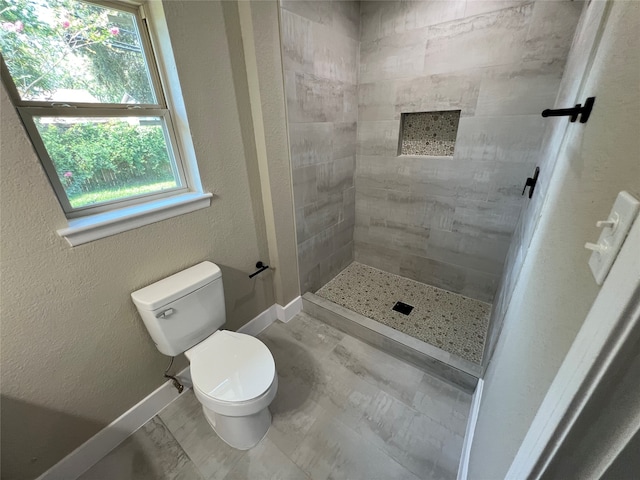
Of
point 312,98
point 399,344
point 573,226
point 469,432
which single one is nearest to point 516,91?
point 312,98

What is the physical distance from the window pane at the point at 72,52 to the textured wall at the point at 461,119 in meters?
1.56

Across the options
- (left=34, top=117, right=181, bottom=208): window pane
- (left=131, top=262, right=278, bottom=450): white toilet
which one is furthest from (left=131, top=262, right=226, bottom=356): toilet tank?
(left=34, top=117, right=181, bottom=208): window pane

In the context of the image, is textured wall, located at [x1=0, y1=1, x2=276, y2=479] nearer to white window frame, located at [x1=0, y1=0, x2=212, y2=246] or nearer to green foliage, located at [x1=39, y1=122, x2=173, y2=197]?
white window frame, located at [x1=0, y1=0, x2=212, y2=246]

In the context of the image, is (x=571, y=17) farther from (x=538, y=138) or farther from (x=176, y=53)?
(x=176, y=53)

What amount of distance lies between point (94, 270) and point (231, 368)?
28.6 inches

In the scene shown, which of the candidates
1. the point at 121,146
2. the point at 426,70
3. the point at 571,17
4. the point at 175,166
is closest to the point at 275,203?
the point at 175,166

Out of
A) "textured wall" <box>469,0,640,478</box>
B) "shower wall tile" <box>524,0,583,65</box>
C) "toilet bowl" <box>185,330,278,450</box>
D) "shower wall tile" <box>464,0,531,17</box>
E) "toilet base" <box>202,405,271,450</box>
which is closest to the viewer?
"textured wall" <box>469,0,640,478</box>

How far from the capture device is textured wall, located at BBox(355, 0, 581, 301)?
1.49 metres

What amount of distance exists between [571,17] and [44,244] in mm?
2591

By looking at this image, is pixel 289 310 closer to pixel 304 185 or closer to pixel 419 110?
pixel 304 185

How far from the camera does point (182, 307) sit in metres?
1.26

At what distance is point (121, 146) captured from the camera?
118 centimetres

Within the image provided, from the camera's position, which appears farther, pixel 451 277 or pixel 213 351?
pixel 451 277

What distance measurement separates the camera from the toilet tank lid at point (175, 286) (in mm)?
1182
